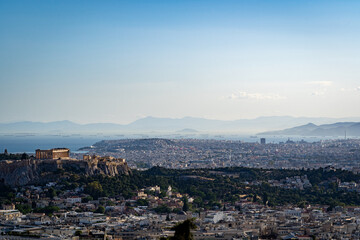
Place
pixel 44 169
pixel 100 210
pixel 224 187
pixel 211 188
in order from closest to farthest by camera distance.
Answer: pixel 100 210
pixel 44 169
pixel 211 188
pixel 224 187

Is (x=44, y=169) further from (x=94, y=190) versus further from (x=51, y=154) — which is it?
(x=94, y=190)

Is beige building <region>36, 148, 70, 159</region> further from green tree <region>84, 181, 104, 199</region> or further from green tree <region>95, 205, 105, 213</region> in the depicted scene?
green tree <region>95, 205, 105, 213</region>

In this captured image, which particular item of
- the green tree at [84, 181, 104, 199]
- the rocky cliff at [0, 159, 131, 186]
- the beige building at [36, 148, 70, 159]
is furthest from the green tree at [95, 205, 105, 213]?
the beige building at [36, 148, 70, 159]

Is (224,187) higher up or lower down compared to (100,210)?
higher up

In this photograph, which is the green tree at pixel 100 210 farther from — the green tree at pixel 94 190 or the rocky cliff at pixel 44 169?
the rocky cliff at pixel 44 169

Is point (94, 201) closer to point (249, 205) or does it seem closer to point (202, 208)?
point (202, 208)

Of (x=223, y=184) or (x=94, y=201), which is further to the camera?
(x=223, y=184)

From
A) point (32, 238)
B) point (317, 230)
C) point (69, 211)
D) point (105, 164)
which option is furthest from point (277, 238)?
point (105, 164)

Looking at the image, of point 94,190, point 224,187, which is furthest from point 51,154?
point 224,187
